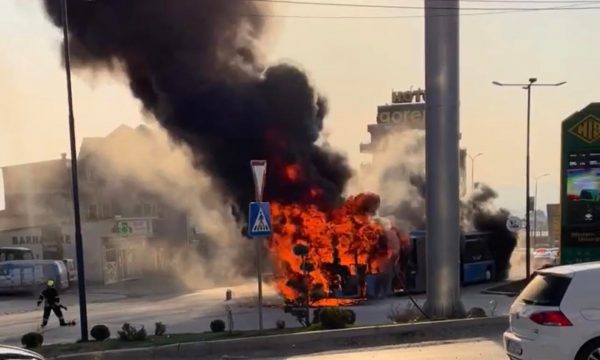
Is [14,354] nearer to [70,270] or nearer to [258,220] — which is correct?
[258,220]

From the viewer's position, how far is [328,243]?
23.8 metres

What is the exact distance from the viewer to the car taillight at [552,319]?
5816 millimetres

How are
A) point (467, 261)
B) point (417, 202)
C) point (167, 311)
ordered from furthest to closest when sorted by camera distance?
1. point (417, 202)
2. point (467, 261)
3. point (167, 311)

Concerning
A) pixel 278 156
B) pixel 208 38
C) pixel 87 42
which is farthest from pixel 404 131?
pixel 87 42

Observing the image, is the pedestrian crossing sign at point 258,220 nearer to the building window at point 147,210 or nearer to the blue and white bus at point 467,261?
the blue and white bus at point 467,261

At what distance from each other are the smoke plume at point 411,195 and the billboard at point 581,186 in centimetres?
1586

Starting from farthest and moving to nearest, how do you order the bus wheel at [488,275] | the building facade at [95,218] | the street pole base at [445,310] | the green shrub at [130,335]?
the building facade at [95,218], the bus wheel at [488,275], the street pole base at [445,310], the green shrub at [130,335]

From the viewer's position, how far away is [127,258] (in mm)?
41625

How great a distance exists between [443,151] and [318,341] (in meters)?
4.76

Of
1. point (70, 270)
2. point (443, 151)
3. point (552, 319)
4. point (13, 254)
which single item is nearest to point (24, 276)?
point (70, 270)

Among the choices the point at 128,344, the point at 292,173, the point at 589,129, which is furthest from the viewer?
the point at 292,173

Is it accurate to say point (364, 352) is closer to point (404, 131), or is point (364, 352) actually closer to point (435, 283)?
point (435, 283)

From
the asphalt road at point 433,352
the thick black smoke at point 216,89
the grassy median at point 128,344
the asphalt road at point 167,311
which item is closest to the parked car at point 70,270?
the asphalt road at point 167,311

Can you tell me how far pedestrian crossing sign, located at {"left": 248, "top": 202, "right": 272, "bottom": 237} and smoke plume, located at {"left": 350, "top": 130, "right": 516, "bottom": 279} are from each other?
829 inches
